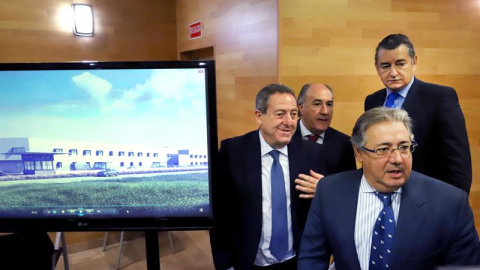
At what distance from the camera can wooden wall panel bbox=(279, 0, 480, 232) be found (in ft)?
9.39

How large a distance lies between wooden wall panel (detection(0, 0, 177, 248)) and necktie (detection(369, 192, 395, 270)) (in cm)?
374

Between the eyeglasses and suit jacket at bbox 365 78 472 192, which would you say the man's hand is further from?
suit jacket at bbox 365 78 472 192

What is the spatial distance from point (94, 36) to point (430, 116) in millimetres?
3683

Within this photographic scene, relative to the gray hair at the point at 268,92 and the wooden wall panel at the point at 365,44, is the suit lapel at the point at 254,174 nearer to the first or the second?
the gray hair at the point at 268,92

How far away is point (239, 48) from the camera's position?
3.40m

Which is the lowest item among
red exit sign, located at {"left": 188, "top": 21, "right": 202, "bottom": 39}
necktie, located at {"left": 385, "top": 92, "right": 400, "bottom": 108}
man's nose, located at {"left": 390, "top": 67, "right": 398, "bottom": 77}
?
necktie, located at {"left": 385, "top": 92, "right": 400, "bottom": 108}

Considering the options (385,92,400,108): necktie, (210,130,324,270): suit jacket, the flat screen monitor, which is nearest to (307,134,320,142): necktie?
(210,130,324,270): suit jacket

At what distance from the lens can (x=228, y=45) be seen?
11.8 feet

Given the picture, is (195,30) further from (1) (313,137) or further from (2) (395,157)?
(2) (395,157)

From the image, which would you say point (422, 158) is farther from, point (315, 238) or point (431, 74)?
point (431, 74)

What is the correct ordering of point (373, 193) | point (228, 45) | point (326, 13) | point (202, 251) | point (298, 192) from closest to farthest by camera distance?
point (373, 193) < point (298, 192) < point (326, 13) < point (228, 45) < point (202, 251)

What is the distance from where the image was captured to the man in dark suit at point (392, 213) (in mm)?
1392

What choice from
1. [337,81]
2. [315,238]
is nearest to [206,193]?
[315,238]

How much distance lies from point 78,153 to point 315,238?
1.01 m
